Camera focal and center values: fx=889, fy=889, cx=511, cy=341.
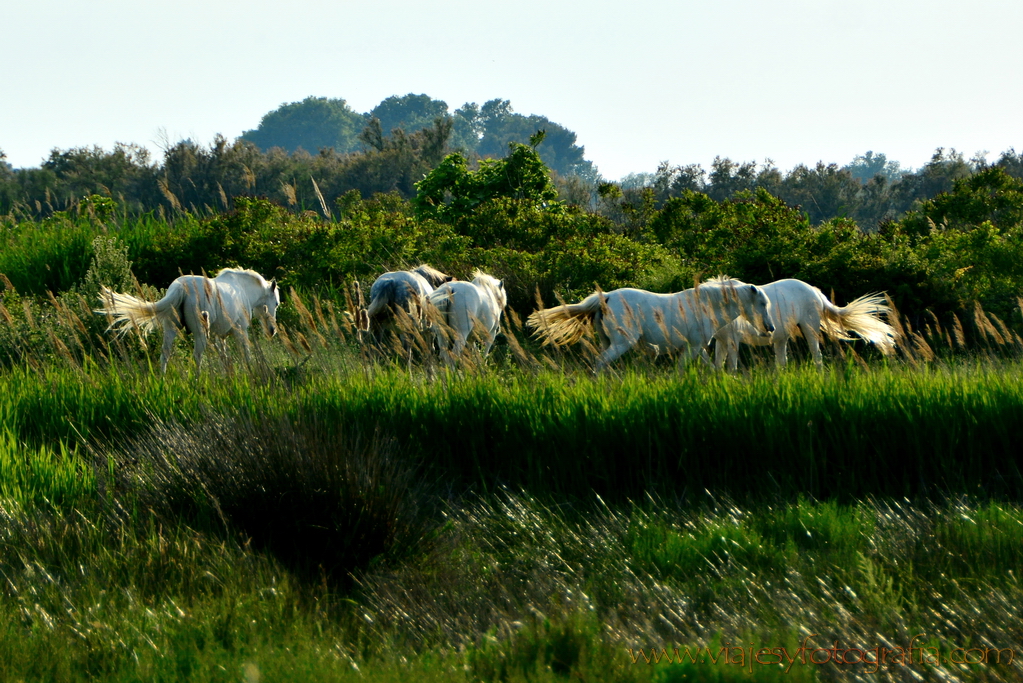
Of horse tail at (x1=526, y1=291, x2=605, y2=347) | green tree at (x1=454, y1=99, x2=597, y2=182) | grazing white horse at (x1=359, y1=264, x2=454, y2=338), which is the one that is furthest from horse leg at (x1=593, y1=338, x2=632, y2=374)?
green tree at (x1=454, y1=99, x2=597, y2=182)

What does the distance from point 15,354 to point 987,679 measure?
9.96m

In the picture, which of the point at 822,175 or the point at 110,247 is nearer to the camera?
the point at 110,247

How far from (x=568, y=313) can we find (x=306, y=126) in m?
141

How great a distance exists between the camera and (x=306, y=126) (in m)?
141

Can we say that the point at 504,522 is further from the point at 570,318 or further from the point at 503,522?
the point at 570,318

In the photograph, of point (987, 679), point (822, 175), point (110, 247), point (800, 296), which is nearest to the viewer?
point (987, 679)

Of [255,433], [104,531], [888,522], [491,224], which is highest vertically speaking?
[491,224]

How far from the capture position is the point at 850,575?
390cm

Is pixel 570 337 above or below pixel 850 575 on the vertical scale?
above

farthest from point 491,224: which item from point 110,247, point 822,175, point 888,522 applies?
point 822,175

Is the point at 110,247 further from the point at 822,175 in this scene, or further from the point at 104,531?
the point at 822,175

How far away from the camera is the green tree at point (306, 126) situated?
13950 cm

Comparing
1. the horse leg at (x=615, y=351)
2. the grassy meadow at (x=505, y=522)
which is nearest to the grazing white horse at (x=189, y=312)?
the grassy meadow at (x=505, y=522)

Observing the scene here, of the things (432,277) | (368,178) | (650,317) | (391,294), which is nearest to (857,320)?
(650,317)
